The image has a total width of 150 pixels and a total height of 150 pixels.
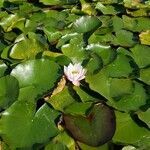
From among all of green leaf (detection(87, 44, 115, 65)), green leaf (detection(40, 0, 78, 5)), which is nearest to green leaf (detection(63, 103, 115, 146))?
green leaf (detection(87, 44, 115, 65))

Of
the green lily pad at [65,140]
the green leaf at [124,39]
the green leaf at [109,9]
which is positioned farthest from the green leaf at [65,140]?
the green leaf at [109,9]

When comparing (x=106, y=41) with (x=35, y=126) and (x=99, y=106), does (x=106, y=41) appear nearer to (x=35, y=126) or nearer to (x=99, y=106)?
(x=99, y=106)

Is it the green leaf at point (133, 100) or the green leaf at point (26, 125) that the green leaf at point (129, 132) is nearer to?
the green leaf at point (133, 100)

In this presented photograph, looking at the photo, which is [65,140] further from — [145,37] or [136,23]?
[136,23]

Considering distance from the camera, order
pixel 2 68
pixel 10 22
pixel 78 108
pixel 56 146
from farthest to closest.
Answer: pixel 10 22
pixel 2 68
pixel 78 108
pixel 56 146

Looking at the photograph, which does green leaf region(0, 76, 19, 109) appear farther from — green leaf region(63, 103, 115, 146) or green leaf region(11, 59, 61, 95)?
green leaf region(63, 103, 115, 146)

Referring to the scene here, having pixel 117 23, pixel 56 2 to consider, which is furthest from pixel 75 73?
pixel 56 2

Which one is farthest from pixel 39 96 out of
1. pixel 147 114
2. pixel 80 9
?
pixel 80 9
